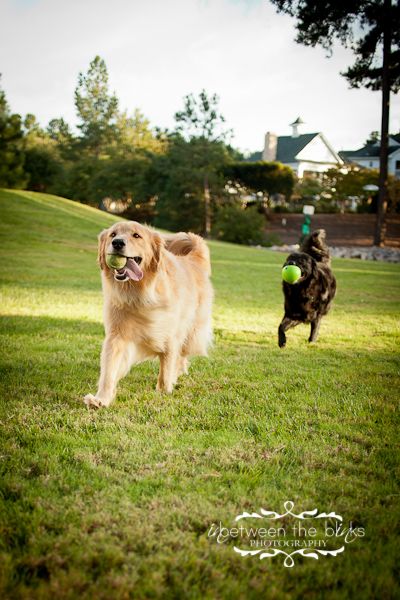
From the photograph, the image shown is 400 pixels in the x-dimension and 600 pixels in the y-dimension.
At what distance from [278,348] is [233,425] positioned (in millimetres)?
2823

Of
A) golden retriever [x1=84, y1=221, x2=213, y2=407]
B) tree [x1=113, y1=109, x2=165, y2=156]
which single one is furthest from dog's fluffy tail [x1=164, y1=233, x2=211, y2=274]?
tree [x1=113, y1=109, x2=165, y2=156]

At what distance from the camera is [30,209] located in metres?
24.1

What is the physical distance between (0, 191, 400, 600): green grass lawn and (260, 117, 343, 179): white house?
41.2 meters

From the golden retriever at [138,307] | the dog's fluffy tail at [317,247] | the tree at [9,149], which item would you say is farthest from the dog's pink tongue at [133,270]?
the tree at [9,149]

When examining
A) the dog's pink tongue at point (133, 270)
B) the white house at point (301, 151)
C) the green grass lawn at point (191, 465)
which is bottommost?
the green grass lawn at point (191, 465)

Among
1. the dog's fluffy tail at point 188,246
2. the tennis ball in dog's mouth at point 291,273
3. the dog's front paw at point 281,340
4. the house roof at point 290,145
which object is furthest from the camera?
the house roof at point 290,145

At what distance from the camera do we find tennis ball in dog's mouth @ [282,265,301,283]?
232 inches

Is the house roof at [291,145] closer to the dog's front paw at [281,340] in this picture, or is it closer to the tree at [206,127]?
the tree at [206,127]

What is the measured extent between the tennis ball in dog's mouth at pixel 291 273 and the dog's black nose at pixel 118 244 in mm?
2737

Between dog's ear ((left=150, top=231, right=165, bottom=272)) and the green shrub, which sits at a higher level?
the green shrub

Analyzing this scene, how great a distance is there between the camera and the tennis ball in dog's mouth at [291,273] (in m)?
5.88

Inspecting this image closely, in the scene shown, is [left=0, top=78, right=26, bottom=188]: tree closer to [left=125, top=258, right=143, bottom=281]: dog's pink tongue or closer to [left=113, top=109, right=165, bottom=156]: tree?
[left=113, top=109, right=165, bottom=156]: tree

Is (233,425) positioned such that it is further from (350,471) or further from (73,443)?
(73,443)

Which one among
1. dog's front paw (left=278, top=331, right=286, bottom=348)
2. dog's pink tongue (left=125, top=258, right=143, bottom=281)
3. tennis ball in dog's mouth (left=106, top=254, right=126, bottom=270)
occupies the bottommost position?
dog's front paw (left=278, top=331, right=286, bottom=348)
